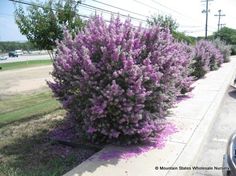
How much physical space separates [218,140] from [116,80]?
2.59 meters

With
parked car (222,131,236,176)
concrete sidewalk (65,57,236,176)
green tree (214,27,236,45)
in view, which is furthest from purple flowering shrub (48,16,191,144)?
green tree (214,27,236,45)

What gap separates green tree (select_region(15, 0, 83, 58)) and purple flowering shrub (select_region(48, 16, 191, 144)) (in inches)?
104

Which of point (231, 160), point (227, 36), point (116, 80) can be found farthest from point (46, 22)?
point (227, 36)

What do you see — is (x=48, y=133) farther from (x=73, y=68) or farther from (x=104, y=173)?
(x=104, y=173)

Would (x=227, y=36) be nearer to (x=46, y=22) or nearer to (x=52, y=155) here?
(x=46, y=22)

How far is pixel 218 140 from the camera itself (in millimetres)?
6195

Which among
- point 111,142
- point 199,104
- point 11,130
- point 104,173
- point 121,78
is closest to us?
point 104,173

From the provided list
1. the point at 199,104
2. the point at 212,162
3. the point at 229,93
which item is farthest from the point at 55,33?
the point at 229,93

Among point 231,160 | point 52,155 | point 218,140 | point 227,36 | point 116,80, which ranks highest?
point 227,36

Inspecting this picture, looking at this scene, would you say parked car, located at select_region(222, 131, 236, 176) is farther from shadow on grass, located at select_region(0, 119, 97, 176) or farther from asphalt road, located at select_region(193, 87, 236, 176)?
shadow on grass, located at select_region(0, 119, 97, 176)

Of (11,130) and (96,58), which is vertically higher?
(96,58)

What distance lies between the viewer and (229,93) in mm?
11984

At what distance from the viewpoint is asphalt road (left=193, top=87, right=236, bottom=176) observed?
5.03 meters

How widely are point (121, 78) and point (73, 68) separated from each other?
92cm
